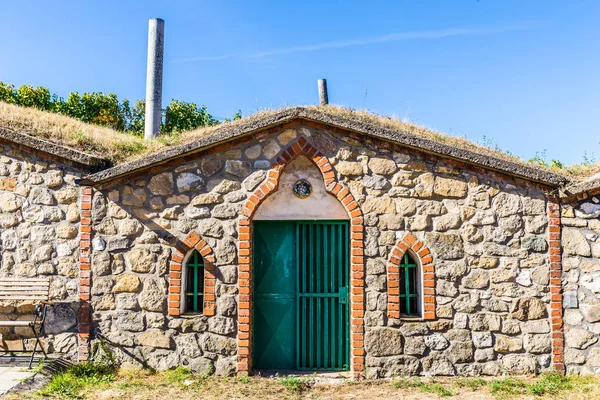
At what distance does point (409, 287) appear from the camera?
688 centimetres

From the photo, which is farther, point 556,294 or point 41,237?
point 41,237

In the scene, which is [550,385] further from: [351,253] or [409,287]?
[351,253]

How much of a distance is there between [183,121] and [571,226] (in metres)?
18.5

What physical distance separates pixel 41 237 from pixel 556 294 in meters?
7.02

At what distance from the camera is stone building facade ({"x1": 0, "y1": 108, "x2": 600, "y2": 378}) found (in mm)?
6598

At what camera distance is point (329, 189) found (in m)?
6.76

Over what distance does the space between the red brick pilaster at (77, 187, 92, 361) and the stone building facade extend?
0.06 ft

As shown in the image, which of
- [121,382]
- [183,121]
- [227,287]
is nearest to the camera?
[121,382]

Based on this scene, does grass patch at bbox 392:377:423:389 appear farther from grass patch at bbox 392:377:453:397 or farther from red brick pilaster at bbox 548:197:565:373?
red brick pilaster at bbox 548:197:565:373

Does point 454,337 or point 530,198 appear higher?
point 530,198

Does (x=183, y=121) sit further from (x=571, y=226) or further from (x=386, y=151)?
(x=571, y=226)

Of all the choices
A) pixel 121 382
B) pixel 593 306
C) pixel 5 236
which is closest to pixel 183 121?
pixel 5 236

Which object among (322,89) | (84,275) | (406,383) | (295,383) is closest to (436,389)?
(406,383)

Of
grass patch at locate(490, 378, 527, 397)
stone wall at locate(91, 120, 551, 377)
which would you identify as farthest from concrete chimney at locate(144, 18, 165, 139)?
grass patch at locate(490, 378, 527, 397)
